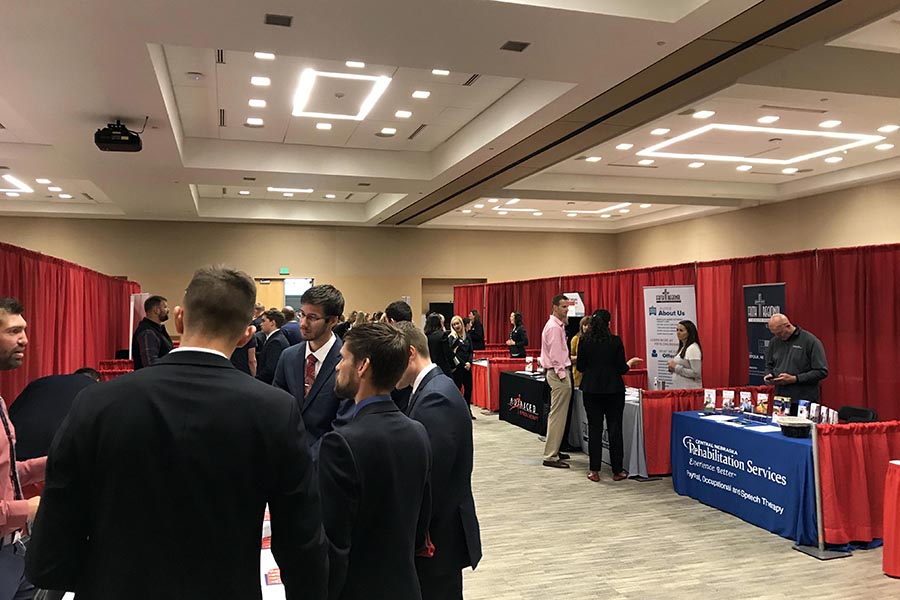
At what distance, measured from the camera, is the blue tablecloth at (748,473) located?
4449mm

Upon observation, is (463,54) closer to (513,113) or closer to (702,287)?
(513,113)

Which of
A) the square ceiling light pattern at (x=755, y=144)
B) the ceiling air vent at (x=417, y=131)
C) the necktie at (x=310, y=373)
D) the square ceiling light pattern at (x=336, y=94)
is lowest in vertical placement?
the necktie at (x=310, y=373)

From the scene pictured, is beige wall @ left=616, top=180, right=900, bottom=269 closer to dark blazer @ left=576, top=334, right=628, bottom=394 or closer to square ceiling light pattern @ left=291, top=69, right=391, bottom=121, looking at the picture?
dark blazer @ left=576, top=334, right=628, bottom=394

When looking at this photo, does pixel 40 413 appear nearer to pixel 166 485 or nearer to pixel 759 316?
pixel 166 485

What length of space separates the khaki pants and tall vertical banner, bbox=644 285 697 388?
1.08 meters

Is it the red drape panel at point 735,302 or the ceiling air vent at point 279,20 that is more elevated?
the ceiling air vent at point 279,20

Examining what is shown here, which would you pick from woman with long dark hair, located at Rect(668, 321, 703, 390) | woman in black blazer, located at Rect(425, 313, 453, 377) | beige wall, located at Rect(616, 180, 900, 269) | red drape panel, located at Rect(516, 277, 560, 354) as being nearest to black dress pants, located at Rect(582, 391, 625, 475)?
woman with long dark hair, located at Rect(668, 321, 703, 390)

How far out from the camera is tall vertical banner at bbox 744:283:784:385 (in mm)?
6555

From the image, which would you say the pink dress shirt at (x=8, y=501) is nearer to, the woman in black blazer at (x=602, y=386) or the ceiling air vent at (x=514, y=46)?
the ceiling air vent at (x=514, y=46)

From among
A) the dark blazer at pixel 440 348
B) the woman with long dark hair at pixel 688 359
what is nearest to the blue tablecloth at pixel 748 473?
the woman with long dark hair at pixel 688 359

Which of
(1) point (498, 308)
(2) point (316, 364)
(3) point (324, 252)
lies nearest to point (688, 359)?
(2) point (316, 364)

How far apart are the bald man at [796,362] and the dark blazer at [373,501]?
486cm

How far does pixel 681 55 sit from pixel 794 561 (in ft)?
13.2

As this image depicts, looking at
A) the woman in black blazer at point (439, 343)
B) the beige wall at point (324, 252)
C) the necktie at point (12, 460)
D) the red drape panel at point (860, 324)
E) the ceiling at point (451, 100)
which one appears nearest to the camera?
the necktie at point (12, 460)
